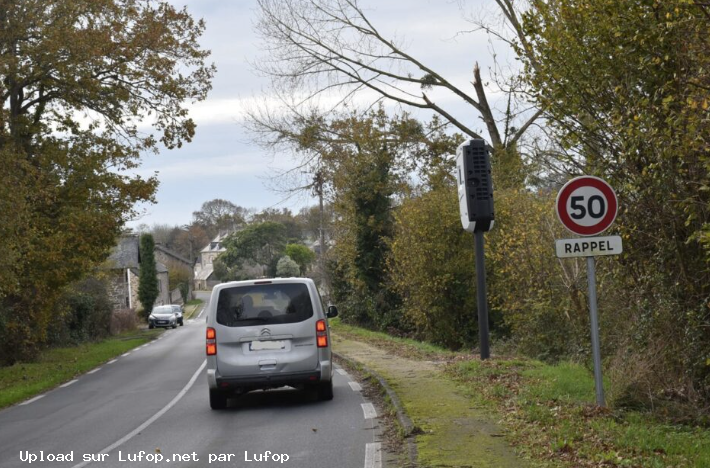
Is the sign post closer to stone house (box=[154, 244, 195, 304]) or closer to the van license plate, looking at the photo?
the van license plate

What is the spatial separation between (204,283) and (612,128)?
14341cm

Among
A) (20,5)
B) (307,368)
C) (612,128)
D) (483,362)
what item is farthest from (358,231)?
(612,128)

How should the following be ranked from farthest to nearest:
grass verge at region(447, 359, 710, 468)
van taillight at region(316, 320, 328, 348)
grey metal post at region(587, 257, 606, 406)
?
van taillight at region(316, 320, 328, 348), grey metal post at region(587, 257, 606, 406), grass verge at region(447, 359, 710, 468)

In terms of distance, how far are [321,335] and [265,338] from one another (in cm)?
80

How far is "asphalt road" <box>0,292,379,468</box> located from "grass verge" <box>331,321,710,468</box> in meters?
1.56

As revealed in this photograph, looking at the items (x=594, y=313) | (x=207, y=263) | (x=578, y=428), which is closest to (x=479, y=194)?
(x=594, y=313)

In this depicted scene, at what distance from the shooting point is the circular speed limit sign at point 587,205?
8.72 meters

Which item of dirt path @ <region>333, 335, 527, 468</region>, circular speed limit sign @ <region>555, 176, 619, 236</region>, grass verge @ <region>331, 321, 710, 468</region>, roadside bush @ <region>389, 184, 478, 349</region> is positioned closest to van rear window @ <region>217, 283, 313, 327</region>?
dirt path @ <region>333, 335, 527, 468</region>

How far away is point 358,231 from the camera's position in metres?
34.7

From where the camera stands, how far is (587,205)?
28.8 ft

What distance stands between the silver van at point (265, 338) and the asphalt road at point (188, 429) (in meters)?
0.48

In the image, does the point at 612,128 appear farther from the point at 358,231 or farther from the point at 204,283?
the point at 204,283

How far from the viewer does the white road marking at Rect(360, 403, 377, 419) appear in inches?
438

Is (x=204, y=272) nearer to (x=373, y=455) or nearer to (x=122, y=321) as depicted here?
(x=122, y=321)
